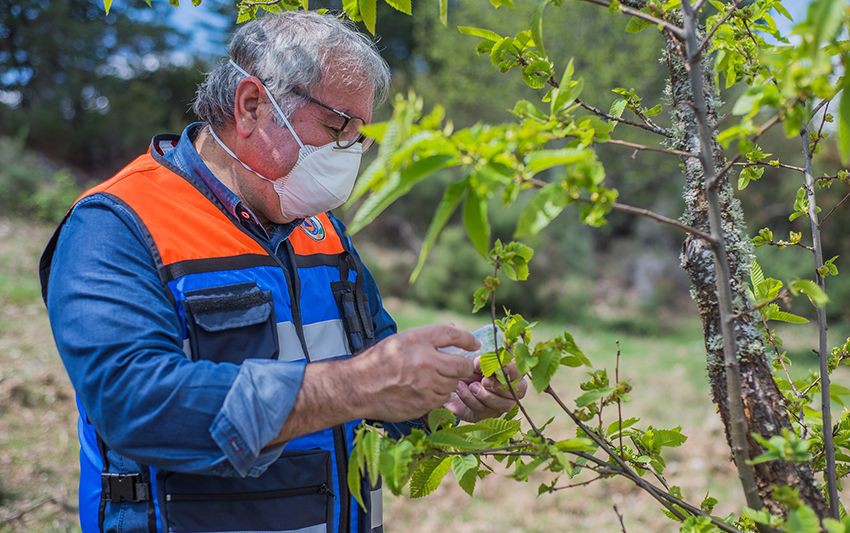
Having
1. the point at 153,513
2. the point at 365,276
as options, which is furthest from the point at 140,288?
the point at 365,276

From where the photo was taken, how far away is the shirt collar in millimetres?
1785

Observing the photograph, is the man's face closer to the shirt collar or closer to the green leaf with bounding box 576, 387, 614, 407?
the shirt collar

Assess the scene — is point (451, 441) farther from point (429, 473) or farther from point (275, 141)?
point (275, 141)

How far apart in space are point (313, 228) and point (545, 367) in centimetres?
99

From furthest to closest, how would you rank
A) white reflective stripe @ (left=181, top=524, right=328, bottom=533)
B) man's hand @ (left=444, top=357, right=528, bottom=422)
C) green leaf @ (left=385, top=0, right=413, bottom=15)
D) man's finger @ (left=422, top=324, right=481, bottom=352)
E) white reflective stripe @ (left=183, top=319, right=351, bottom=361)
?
man's hand @ (left=444, top=357, right=528, bottom=422), white reflective stripe @ (left=183, top=319, right=351, bottom=361), white reflective stripe @ (left=181, top=524, right=328, bottom=533), green leaf @ (left=385, top=0, right=413, bottom=15), man's finger @ (left=422, top=324, right=481, bottom=352)

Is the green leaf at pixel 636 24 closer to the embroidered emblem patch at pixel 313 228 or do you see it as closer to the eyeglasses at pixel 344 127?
the eyeglasses at pixel 344 127

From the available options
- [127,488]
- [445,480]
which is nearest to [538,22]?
[127,488]

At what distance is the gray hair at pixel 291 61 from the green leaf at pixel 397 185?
1.06m

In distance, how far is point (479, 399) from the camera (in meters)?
1.81

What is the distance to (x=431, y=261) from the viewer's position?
1299 centimetres

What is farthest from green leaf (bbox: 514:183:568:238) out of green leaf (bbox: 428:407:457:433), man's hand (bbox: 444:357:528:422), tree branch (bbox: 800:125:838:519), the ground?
the ground

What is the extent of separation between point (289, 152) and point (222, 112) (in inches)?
8.6

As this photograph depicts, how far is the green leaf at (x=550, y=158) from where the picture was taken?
88cm

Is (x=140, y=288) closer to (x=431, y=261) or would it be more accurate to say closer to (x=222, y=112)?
(x=222, y=112)
